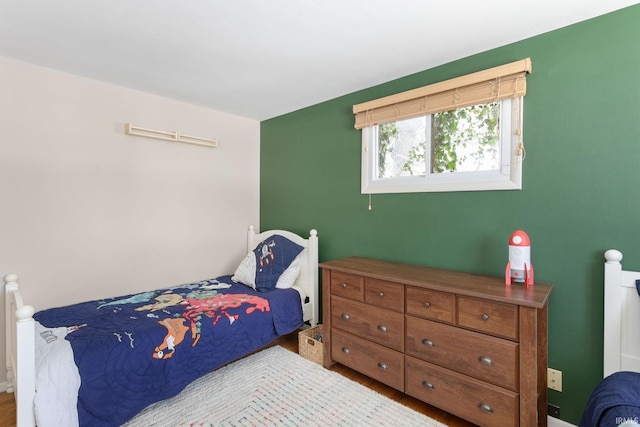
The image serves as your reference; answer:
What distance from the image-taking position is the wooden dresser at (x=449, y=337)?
1.52m

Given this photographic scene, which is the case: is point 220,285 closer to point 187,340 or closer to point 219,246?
point 219,246

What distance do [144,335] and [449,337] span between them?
1.84 m

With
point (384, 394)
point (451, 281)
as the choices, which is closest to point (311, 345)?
point (384, 394)

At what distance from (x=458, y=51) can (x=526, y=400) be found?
6.84ft

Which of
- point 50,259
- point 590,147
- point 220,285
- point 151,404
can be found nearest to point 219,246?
point 220,285

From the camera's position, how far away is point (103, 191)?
8.30 ft

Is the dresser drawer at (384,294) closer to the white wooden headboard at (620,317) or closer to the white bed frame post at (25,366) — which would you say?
the white wooden headboard at (620,317)

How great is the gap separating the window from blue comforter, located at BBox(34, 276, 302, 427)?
1408 millimetres

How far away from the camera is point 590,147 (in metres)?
1.66

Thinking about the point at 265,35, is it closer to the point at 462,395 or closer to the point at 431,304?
the point at 431,304

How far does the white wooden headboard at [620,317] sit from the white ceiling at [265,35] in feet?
4.53

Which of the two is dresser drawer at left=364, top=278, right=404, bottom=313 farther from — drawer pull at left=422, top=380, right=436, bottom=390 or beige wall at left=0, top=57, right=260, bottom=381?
beige wall at left=0, top=57, right=260, bottom=381

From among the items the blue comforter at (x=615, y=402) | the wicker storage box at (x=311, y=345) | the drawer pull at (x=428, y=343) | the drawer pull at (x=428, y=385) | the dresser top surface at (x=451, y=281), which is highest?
the dresser top surface at (x=451, y=281)

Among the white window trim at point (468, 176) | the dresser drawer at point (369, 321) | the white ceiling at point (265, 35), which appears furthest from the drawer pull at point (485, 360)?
the white ceiling at point (265, 35)
